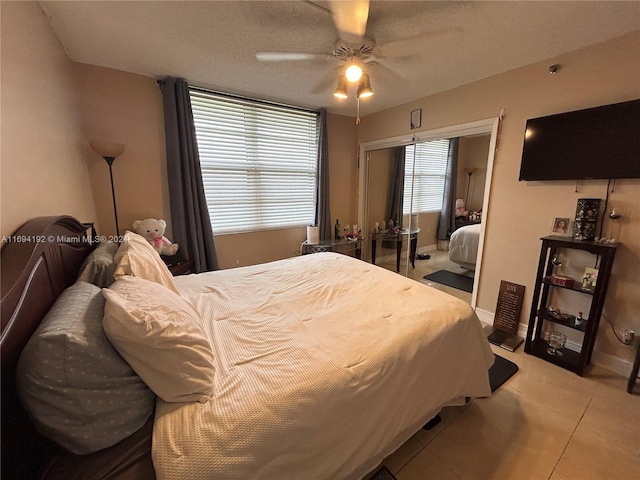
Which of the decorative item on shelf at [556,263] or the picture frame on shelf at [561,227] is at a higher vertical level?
the picture frame on shelf at [561,227]

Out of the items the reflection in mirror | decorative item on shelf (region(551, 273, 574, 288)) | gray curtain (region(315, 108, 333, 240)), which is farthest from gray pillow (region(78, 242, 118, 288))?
the reflection in mirror

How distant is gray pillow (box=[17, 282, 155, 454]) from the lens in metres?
0.67

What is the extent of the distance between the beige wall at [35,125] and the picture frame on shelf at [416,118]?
3.27 metres

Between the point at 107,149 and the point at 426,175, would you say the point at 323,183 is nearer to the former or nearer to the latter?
the point at 426,175

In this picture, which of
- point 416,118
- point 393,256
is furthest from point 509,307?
point 416,118

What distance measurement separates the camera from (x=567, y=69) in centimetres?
200

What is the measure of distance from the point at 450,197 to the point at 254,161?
8.22 feet

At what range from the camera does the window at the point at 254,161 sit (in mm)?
2879

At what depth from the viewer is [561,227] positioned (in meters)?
2.13

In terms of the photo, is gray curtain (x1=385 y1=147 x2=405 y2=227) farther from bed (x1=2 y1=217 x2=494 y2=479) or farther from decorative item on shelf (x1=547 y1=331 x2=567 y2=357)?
bed (x1=2 y1=217 x2=494 y2=479)

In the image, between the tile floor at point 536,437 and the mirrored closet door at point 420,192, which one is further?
the mirrored closet door at point 420,192

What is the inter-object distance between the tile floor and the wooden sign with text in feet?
1.97

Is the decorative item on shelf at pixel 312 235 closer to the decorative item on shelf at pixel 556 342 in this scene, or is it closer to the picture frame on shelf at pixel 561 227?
the picture frame on shelf at pixel 561 227

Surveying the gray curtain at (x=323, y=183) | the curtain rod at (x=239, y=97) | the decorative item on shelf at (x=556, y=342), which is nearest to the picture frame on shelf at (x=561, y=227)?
the decorative item on shelf at (x=556, y=342)
